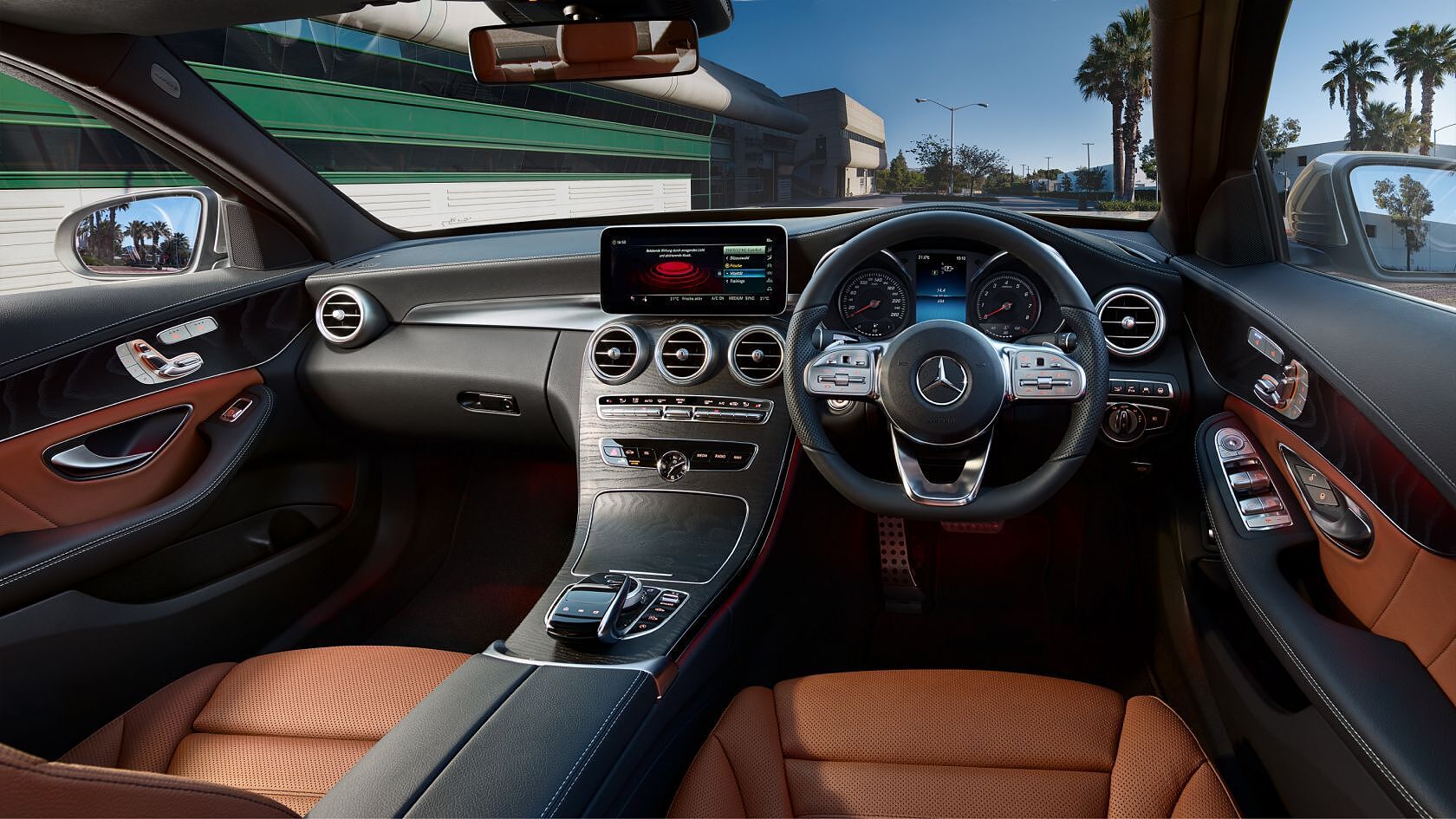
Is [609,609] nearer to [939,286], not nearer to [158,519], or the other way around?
[939,286]

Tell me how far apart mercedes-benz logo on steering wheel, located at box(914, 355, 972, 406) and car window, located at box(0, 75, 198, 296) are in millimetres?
2251

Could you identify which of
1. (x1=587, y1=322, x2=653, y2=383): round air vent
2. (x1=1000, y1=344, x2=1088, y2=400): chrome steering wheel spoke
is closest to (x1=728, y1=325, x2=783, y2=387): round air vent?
(x1=587, y1=322, x2=653, y2=383): round air vent

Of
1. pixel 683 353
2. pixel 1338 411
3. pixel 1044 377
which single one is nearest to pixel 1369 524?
pixel 1338 411

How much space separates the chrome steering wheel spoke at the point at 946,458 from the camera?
5.65ft

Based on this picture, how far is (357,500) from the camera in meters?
2.91

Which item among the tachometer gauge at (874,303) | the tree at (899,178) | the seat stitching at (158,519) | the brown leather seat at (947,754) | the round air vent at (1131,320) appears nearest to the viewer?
the brown leather seat at (947,754)

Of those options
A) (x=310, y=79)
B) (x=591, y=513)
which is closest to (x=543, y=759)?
(x=591, y=513)

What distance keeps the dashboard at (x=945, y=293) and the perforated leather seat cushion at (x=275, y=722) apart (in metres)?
1.20

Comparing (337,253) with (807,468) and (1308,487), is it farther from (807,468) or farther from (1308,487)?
(1308,487)

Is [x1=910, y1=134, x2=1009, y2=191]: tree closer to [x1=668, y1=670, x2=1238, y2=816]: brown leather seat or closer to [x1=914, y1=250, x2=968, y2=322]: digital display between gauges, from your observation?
[x1=914, y1=250, x2=968, y2=322]: digital display between gauges

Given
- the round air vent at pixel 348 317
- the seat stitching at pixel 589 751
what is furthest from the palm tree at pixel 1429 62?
the round air vent at pixel 348 317

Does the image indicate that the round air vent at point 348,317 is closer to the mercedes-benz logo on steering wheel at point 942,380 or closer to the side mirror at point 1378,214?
the mercedes-benz logo on steering wheel at point 942,380

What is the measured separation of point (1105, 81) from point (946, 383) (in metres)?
1.11

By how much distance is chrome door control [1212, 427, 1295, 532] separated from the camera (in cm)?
175
